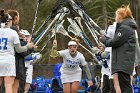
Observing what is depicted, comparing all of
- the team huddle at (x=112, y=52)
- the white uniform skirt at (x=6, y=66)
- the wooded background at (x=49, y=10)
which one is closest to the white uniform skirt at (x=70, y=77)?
the team huddle at (x=112, y=52)

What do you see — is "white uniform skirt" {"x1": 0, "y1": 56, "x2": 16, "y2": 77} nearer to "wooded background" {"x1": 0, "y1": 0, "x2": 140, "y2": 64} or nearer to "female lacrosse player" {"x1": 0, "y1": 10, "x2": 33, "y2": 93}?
"female lacrosse player" {"x1": 0, "y1": 10, "x2": 33, "y2": 93}

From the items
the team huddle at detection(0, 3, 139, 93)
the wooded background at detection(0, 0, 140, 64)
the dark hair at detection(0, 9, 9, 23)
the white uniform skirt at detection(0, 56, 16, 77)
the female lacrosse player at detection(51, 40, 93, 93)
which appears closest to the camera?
the team huddle at detection(0, 3, 139, 93)

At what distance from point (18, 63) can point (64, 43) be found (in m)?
15.5

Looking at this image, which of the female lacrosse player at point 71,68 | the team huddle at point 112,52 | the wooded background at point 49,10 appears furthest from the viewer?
the wooded background at point 49,10

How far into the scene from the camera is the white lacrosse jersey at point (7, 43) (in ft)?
28.3

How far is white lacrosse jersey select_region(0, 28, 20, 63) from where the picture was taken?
8625mm

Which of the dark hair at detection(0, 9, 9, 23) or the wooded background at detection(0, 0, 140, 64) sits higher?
the wooded background at detection(0, 0, 140, 64)

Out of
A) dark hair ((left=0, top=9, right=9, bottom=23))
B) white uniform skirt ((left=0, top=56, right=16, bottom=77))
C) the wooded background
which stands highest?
the wooded background

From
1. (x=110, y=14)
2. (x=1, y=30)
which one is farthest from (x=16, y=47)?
(x=110, y=14)

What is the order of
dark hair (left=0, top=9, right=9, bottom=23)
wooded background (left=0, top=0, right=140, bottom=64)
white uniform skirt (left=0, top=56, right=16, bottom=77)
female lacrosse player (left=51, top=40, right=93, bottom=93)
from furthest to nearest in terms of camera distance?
wooded background (left=0, top=0, right=140, bottom=64) → female lacrosse player (left=51, top=40, right=93, bottom=93) → dark hair (left=0, top=9, right=9, bottom=23) → white uniform skirt (left=0, top=56, right=16, bottom=77)

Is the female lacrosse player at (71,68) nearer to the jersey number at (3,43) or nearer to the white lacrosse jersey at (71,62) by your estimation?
the white lacrosse jersey at (71,62)

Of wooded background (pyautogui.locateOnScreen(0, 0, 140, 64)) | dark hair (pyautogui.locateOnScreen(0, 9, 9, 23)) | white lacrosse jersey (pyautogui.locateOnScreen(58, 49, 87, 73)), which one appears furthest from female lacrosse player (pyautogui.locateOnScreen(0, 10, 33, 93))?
wooded background (pyautogui.locateOnScreen(0, 0, 140, 64))

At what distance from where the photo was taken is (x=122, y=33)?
847 cm

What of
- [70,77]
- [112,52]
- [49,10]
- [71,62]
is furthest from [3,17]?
[49,10]
